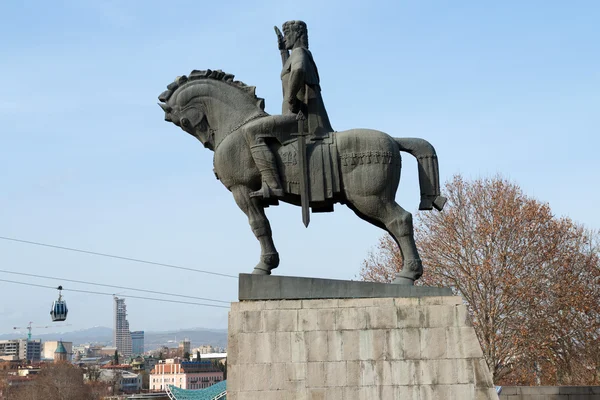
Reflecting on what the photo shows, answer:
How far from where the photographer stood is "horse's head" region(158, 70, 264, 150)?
11.9 meters

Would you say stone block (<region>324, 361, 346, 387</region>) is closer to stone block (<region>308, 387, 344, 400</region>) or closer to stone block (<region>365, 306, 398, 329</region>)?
stone block (<region>308, 387, 344, 400</region>)

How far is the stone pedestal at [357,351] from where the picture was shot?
34.2ft

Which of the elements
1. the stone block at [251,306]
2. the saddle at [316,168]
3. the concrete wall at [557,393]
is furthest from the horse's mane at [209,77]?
the concrete wall at [557,393]

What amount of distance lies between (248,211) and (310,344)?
7.48ft

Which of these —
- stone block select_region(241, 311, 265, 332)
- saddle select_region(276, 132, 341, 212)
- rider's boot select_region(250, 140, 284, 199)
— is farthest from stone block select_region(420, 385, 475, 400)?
rider's boot select_region(250, 140, 284, 199)

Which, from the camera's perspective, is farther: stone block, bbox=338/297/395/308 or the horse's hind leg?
the horse's hind leg

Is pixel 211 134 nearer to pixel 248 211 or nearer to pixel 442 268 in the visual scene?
pixel 248 211

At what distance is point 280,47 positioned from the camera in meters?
12.2

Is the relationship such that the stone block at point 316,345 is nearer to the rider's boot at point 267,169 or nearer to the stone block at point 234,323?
the stone block at point 234,323

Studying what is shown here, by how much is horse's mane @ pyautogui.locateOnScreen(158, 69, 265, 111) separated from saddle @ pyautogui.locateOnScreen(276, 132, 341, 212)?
40.8 inches

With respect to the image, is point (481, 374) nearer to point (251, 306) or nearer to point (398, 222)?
point (398, 222)

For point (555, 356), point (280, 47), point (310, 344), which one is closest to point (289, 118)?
point (280, 47)

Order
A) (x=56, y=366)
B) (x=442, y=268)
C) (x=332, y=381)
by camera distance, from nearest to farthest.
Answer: (x=332, y=381) < (x=442, y=268) < (x=56, y=366)

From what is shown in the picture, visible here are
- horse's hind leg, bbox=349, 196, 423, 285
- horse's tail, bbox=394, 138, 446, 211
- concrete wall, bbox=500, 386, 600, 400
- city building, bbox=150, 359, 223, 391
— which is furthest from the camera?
city building, bbox=150, 359, 223, 391
